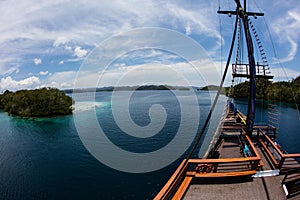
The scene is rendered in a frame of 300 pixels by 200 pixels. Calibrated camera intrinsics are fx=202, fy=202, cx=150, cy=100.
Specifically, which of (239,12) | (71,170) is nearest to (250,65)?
(239,12)

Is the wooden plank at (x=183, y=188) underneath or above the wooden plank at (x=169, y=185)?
underneath

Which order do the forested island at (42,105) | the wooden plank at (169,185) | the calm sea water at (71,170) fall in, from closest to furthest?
1. the wooden plank at (169,185)
2. the calm sea water at (71,170)
3. the forested island at (42,105)

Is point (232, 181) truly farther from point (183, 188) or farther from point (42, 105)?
point (42, 105)

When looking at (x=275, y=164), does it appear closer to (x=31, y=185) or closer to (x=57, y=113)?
(x=31, y=185)

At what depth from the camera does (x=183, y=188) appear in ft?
19.3

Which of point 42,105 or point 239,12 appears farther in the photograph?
point 42,105

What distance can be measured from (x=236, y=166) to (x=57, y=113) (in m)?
52.9

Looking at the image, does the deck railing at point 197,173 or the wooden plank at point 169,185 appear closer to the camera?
the wooden plank at point 169,185

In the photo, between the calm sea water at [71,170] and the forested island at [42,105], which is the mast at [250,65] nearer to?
the calm sea water at [71,170]

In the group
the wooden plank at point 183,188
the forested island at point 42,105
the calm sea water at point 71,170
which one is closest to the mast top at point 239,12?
the wooden plank at point 183,188

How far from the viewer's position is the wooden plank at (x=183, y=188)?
18.3 feet

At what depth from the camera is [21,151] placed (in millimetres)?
24859

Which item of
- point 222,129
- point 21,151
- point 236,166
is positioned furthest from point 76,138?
point 236,166

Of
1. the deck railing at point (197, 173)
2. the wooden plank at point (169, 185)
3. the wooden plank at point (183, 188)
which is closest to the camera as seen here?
the wooden plank at point (169, 185)
